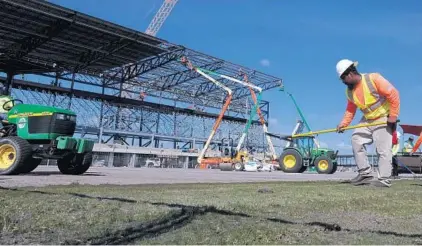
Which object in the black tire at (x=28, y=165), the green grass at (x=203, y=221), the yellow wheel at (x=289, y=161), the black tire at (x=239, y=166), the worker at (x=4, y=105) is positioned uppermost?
the worker at (x=4, y=105)

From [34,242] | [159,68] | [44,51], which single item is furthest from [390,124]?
[159,68]

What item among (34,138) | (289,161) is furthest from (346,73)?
(289,161)

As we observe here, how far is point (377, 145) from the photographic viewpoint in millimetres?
5789

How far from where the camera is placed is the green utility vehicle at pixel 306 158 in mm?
19695

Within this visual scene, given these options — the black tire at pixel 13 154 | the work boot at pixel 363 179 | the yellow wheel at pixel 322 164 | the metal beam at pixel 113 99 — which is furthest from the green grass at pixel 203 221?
the metal beam at pixel 113 99

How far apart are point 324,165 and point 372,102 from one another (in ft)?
51.9

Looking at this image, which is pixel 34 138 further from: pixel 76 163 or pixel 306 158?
pixel 306 158

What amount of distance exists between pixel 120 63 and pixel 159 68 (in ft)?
19.6

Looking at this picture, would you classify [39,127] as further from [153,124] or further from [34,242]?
[153,124]

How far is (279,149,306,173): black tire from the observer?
63.6 feet

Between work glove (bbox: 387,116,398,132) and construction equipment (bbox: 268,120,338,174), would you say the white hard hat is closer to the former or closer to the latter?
work glove (bbox: 387,116,398,132)

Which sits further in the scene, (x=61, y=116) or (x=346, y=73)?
(x=61, y=116)

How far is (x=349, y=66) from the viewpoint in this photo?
572 cm

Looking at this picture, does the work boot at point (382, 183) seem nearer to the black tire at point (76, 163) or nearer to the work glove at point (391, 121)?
the work glove at point (391, 121)
